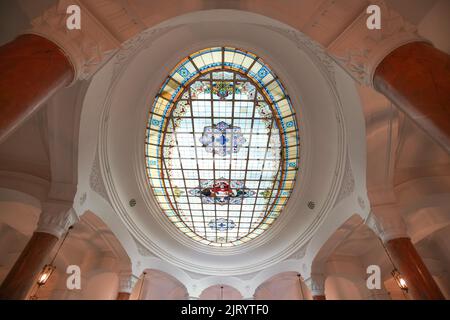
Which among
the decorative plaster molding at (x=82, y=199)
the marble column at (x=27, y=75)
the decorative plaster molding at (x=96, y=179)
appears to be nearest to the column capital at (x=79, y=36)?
the marble column at (x=27, y=75)

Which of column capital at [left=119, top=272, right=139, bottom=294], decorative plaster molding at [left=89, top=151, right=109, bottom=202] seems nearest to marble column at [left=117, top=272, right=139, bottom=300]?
column capital at [left=119, top=272, right=139, bottom=294]

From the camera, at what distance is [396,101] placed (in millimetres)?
2988

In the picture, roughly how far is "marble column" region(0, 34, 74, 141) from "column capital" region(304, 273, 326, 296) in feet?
32.2

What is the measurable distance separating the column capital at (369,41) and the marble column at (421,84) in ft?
0.31

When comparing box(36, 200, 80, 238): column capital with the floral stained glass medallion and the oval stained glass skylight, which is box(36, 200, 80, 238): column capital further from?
the floral stained glass medallion

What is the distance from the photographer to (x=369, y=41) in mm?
3316

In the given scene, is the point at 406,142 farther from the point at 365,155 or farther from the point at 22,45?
the point at 22,45

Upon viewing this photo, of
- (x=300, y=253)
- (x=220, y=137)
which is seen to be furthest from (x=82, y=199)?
(x=300, y=253)

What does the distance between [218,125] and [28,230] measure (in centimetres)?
667

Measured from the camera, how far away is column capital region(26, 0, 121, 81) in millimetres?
3145

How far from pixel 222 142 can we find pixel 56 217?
220 inches

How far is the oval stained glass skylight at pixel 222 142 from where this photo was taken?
8.59 meters

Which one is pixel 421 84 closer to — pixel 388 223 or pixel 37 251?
pixel 388 223

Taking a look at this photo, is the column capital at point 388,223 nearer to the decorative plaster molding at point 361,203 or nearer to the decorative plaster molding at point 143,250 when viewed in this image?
the decorative plaster molding at point 361,203
